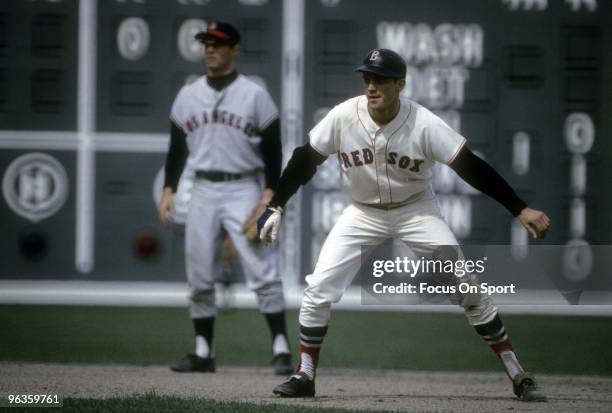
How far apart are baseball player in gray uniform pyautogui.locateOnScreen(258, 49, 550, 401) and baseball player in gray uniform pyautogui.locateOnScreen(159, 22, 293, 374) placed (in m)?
1.15

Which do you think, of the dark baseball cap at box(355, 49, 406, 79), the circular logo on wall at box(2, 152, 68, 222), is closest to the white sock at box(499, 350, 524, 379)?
the dark baseball cap at box(355, 49, 406, 79)

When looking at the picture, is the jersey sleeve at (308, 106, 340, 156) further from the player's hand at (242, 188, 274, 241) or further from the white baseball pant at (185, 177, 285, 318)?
the white baseball pant at (185, 177, 285, 318)

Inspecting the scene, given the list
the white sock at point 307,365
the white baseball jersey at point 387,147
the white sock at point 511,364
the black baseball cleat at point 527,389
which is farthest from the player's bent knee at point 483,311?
the white sock at point 307,365

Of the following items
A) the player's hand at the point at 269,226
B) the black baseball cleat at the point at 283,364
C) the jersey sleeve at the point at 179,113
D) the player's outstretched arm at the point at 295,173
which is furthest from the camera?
the jersey sleeve at the point at 179,113

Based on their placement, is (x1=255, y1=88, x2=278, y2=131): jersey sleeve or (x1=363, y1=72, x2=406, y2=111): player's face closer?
(x1=363, y1=72, x2=406, y2=111): player's face

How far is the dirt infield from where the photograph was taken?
5973 millimetres

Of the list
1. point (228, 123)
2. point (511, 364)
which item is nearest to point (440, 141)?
point (511, 364)

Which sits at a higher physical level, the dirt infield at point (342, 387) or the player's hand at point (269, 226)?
the player's hand at point (269, 226)

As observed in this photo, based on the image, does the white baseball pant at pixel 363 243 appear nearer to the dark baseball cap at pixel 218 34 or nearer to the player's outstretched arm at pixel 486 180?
the player's outstretched arm at pixel 486 180

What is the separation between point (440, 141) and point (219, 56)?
1858 millimetres

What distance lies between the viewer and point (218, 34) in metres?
7.34

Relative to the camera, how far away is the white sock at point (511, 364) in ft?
20.0

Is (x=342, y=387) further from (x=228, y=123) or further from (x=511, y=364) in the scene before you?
(x=228, y=123)

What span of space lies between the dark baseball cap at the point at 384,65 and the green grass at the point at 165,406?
4.88 feet
